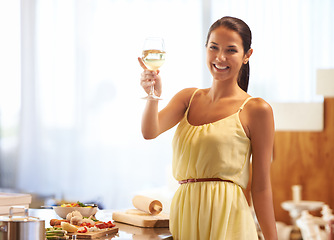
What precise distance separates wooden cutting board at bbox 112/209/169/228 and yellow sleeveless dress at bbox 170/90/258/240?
76 mm

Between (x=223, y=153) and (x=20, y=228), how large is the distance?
64 cm

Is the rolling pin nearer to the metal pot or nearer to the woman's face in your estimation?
the woman's face

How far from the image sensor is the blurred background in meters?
5.74

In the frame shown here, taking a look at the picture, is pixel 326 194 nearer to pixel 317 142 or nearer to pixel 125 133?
pixel 317 142

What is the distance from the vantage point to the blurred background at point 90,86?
574cm

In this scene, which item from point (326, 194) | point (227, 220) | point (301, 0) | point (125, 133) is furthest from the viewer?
point (125, 133)

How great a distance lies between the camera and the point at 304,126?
5.16m

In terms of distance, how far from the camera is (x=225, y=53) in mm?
1645

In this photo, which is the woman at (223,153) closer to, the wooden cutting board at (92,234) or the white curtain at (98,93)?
the wooden cutting board at (92,234)

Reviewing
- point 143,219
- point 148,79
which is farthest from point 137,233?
point 148,79

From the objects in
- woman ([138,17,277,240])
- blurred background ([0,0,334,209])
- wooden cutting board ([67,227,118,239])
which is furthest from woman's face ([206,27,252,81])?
blurred background ([0,0,334,209])

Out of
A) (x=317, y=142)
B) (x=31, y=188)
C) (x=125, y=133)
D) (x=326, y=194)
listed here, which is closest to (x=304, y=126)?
(x=317, y=142)

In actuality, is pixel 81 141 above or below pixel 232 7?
below

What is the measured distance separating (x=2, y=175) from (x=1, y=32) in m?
1.54
